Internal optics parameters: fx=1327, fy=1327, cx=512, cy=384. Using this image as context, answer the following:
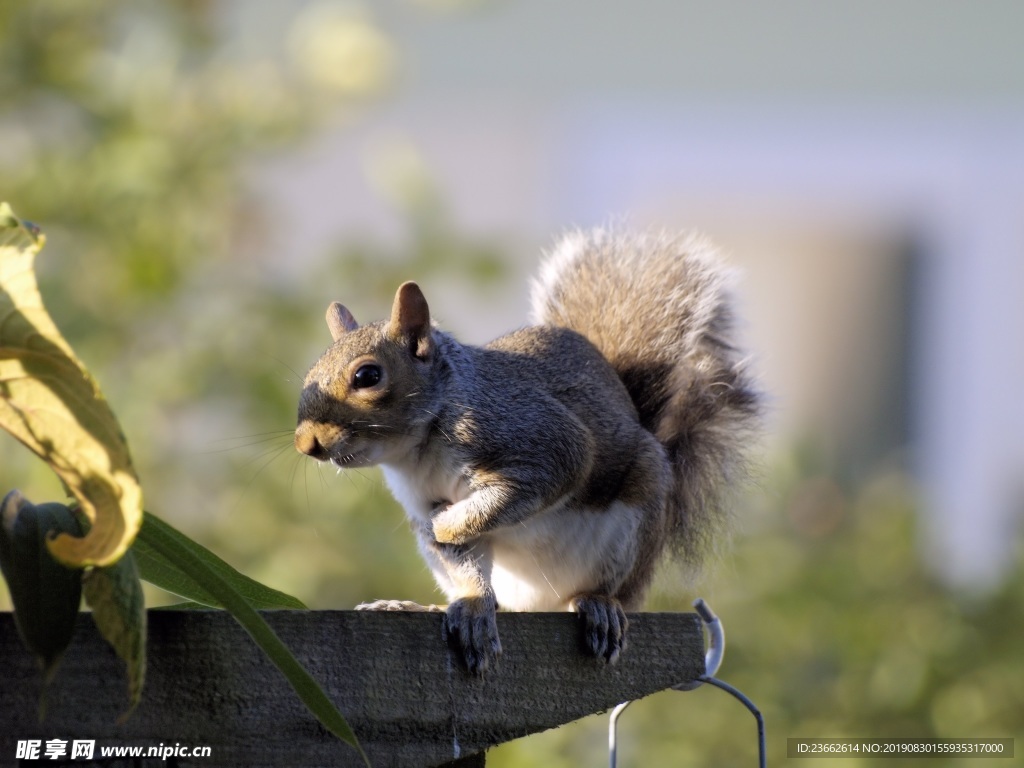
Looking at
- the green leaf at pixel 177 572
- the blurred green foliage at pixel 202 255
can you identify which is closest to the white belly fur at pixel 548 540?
the green leaf at pixel 177 572

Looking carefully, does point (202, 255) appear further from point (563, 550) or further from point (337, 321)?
point (563, 550)

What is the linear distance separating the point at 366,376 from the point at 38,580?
0.54 m

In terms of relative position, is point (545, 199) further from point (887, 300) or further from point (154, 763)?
point (154, 763)

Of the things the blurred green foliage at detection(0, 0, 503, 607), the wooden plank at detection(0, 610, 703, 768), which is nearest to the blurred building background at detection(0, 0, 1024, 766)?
the blurred green foliage at detection(0, 0, 503, 607)

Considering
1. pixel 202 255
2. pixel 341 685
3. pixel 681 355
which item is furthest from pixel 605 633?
pixel 202 255

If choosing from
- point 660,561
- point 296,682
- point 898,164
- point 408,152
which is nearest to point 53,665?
point 296,682

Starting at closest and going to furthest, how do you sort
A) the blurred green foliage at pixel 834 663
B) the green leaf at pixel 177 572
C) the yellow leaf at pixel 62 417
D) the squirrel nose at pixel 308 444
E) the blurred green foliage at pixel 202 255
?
1. the yellow leaf at pixel 62 417
2. the green leaf at pixel 177 572
3. the squirrel nose at pixel 308 444
4. the blurred green foliage at pixel 202 255
5. the blurred green foliage at pixel 834 663

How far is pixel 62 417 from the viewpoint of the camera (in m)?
0.67

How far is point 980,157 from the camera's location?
457cm

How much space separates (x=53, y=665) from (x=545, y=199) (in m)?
3.87

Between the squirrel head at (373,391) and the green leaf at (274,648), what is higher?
the squirrel head at (373,391)

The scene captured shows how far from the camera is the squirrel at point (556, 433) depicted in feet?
4.01

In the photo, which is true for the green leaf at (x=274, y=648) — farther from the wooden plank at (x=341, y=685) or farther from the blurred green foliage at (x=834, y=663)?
the blurred green foliage at (x=834, y=663)

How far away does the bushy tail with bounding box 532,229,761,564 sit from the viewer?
1493 millimetres
